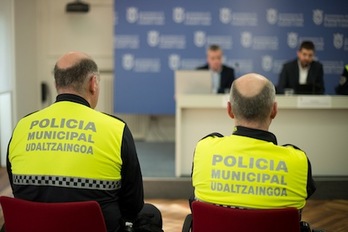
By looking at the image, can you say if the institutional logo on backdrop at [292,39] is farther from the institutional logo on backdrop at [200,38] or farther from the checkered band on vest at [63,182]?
the checkered band on vest at [63,182]

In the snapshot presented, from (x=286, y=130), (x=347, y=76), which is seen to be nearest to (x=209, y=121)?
(x=286, y=130)

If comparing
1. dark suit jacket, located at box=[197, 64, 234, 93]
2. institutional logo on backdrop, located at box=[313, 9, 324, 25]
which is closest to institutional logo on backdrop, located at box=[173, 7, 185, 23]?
dark suit jacket, located at box=[197, 64, 234, 93]

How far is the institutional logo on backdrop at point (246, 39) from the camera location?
6.66 metres

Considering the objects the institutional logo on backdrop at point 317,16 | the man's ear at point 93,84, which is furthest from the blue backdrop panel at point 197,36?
the man's ear at point 93,84

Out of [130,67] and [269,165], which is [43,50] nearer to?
[130,67]

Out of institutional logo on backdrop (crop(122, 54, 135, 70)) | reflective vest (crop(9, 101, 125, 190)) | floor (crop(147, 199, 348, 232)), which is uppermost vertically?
institutional logo on backdrop (crop(122, 54, 135, 70))

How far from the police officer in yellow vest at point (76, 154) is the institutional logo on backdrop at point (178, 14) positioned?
14.7 feet

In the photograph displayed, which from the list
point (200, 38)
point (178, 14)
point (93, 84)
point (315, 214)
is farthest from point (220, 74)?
point (93, 84)

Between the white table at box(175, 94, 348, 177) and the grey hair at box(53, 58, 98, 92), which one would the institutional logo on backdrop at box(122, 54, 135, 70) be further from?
the grey hair at box(53, 58, 98, 92)

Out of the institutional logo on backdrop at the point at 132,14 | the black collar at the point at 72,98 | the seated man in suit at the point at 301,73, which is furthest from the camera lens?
the institutional logo on backdrop at the point at 132,14

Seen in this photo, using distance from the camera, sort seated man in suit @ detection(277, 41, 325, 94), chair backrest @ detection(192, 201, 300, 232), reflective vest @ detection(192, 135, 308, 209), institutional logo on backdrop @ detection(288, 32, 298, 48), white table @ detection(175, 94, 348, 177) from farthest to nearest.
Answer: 1. institutional logo on backdrop @ detection(288, 32, 298, 48)
2. seated man in suit @ detection(277, 41, 325, 94)
3. white table @ detection(175, 94, 348, 177)
4. reflective vest @ detection(192, 135, 308, 209)
5. chair backrest @ detection(192, 201, 300, 232)

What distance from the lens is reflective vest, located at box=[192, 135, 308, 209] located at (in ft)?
6.30

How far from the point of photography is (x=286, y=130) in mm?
4902

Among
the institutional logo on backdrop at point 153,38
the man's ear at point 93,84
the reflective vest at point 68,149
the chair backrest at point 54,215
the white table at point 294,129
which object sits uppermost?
the institutional logo on backdrop at point 153,38
